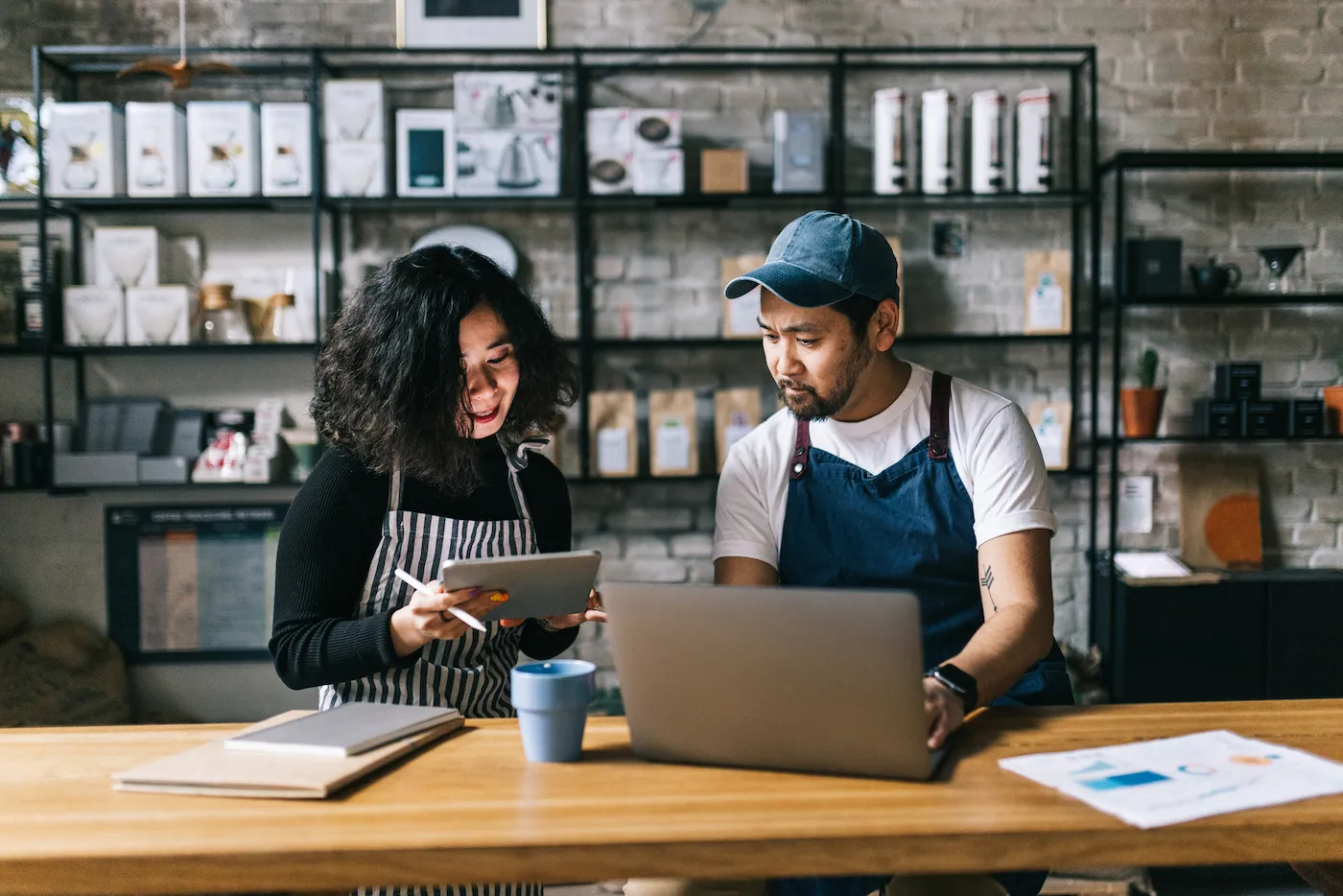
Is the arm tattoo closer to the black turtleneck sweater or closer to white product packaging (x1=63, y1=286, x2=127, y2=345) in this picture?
the black turtleneck sweater

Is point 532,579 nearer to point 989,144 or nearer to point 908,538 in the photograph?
point 908,538

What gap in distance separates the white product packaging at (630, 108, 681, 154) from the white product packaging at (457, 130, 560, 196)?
26cm

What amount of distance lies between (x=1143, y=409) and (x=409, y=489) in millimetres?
2615

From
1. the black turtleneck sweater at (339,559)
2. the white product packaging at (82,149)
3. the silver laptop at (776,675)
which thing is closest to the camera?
the silver laptop at (776,675)

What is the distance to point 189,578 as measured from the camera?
139 inches

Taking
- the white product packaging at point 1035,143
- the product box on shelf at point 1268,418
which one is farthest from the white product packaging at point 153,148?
the product box on shelf at point 1268,418

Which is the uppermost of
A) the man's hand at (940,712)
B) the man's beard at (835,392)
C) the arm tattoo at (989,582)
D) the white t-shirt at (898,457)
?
the man's beard at (835,392)

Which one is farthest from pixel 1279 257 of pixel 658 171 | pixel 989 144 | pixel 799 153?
pixel 658 171

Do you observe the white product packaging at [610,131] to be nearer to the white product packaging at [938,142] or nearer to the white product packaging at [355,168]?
the white product packaging at [355,168]

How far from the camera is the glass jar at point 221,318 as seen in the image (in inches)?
130

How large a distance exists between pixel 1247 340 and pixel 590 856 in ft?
11.3

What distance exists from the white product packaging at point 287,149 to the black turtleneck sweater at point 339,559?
6.48ft

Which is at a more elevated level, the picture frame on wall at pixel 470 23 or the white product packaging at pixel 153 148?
the picture frame on wall at pixel 470 23

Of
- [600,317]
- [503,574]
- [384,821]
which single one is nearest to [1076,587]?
[600,317]
